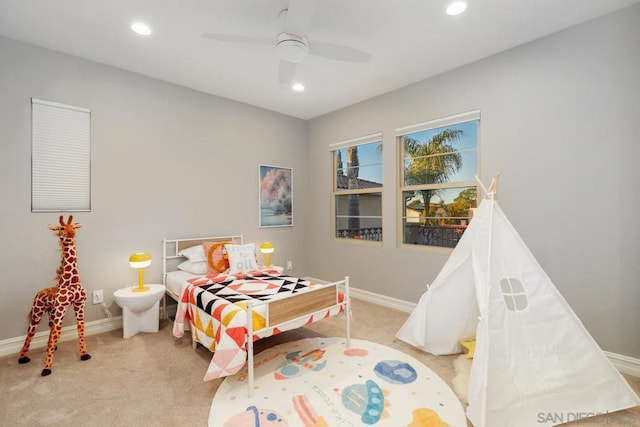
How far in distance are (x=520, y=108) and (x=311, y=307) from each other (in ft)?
9.06

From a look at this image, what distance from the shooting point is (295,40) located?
7.52 feet

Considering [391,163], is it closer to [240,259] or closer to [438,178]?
[438,178]

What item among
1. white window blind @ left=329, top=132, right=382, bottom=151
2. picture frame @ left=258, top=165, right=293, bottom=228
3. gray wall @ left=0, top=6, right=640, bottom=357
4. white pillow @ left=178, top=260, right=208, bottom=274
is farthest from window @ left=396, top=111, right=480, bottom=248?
white pillow @ left=178, top=260, right=208, bottom=274

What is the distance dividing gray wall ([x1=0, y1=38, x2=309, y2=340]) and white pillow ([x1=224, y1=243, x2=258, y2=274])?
0.66 m

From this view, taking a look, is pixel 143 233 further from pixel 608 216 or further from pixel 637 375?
pixel 637 375

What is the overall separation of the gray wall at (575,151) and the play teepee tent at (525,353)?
84 centimetres

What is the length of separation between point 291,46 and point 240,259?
7.71ft

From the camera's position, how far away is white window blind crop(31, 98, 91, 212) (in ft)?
9.61

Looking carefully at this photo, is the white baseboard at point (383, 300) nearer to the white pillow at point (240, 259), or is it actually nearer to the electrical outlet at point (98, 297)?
the white pillow at point (240, 259)

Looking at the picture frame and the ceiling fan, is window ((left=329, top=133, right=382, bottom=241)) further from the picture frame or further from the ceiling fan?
the ceiling fan

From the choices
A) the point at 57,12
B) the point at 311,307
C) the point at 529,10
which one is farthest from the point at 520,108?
the point at 57,12

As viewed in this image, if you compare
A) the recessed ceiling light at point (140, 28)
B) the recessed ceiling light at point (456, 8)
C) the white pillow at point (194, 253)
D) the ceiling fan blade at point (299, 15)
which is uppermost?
the recessed ceiling light at point (140, 28)

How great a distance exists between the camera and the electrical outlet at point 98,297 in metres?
3.22

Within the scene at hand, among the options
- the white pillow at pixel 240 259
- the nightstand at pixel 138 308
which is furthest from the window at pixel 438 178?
the nightstand at pixel 138 308
